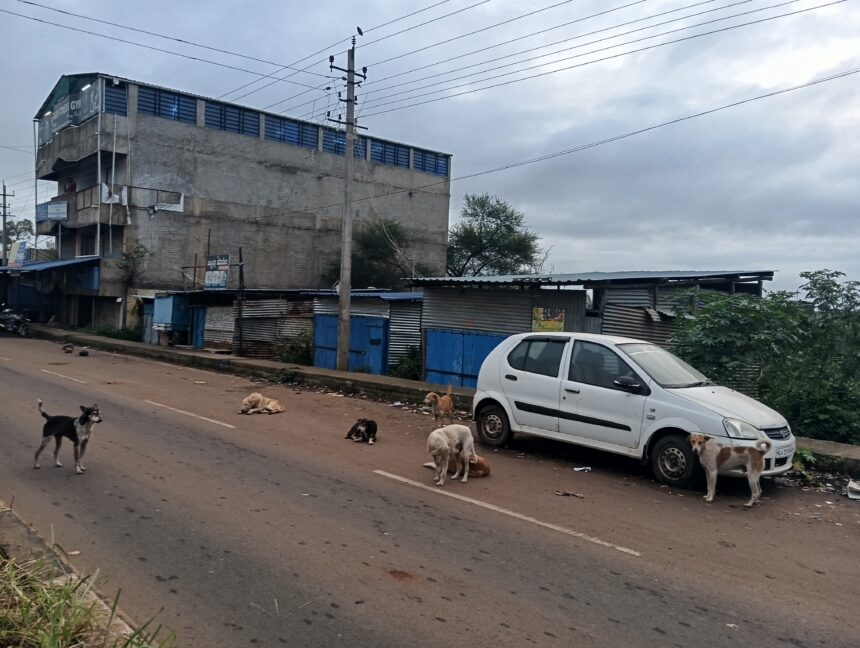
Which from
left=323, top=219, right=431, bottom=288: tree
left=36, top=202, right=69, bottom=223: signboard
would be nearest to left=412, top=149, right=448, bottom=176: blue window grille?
left=323, top=219, right=431, bottom=288: tree

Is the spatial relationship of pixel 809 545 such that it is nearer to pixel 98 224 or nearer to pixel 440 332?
pixel 440 332

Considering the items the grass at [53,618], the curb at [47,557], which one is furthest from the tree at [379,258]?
the grass at [53,618]

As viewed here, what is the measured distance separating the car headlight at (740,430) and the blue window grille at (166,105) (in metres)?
35.5

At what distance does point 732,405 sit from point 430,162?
145ft

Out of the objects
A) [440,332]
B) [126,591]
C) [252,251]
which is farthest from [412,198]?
[126,591]

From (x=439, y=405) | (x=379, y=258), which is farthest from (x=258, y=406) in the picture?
(x=379, y=258)

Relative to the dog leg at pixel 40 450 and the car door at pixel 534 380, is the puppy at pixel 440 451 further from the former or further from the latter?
the dog leg at pixel 40 450

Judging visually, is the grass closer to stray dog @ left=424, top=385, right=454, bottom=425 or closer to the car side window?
the car side window

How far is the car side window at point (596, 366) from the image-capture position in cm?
839

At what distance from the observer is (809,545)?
599cm

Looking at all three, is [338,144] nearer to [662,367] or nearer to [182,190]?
[182,190]

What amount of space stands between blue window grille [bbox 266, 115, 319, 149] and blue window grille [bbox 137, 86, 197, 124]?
15.6ft

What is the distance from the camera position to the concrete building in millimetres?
34688

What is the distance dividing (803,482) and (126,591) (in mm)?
7637
